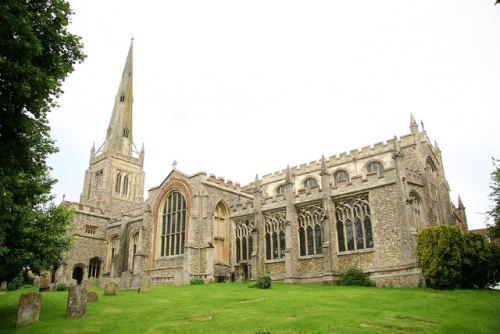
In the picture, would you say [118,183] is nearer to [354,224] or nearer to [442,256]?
[354,224]

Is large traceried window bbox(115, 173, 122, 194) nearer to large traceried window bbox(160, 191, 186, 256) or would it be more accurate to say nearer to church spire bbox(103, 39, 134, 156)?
church spire bbox(103, 39, 134, 156)

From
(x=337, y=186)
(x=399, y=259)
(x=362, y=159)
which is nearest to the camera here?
(x=399, y=259)

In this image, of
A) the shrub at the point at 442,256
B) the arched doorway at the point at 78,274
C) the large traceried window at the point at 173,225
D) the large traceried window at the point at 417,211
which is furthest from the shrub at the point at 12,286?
the large traceried window at the point at 417,211

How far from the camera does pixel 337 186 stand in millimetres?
26719

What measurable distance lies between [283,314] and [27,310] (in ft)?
26.5

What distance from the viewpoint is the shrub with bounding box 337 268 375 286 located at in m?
23.4

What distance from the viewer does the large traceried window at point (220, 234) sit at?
31.2 metres

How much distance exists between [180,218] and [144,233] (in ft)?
11.5

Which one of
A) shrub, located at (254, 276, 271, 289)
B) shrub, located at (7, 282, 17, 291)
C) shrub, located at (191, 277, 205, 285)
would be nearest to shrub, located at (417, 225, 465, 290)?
shrub, located at (254, 276, 271, 289)

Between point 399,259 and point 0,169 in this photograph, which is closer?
point 0,169

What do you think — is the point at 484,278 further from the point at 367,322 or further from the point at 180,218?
the point at 180,218

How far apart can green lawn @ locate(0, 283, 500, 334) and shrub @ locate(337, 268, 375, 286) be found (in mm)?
5040

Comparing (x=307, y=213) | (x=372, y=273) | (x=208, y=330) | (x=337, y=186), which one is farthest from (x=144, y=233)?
(x=208, y=330)

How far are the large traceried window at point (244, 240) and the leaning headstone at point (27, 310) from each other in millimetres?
18717
